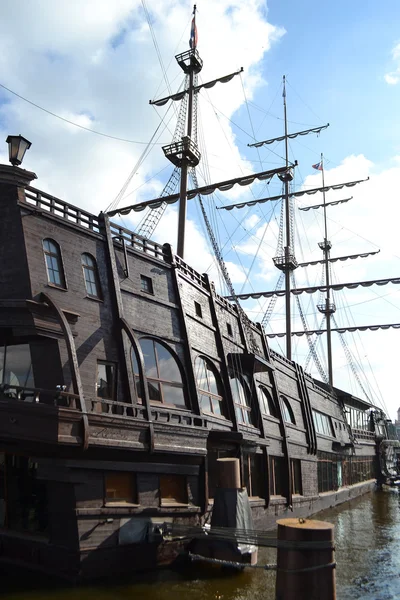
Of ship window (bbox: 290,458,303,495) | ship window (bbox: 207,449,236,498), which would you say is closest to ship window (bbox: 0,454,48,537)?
ship window (bbox: 207,449,236,498)

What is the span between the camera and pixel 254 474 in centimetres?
1642

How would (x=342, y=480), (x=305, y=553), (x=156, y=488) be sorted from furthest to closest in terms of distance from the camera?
(x=342, y=480)
(x=156, y=488)
(x=305, y=553)

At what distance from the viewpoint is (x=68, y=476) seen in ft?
32.6

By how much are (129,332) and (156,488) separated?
360cm

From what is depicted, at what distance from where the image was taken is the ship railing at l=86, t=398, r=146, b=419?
1059 cm

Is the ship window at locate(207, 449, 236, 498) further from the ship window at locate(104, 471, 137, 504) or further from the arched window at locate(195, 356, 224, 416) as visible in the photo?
the ship window at locate(104, 471, 137, 504)

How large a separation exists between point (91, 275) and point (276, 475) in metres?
10.7

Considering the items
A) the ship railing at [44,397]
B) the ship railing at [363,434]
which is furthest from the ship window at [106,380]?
the ship railing at [363,434]

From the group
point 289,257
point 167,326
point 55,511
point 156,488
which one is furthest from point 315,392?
point 55,511

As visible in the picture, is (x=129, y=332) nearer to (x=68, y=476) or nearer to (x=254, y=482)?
(x=68, y=476)

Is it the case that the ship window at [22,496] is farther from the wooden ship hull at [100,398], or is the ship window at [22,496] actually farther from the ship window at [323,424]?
the ship window at [323,424]

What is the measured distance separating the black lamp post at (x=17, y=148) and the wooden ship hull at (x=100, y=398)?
0.25 metres

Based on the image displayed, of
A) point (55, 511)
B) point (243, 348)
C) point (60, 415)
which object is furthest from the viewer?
point (243, 348)

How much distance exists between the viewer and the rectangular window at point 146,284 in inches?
545
